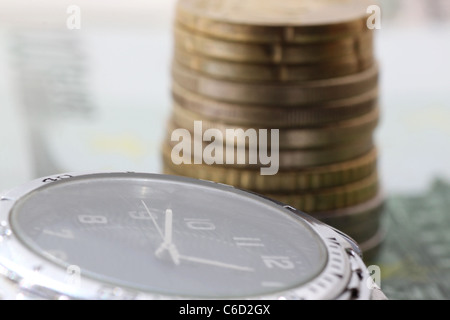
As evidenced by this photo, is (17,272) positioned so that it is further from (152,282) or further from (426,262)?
(426,262)

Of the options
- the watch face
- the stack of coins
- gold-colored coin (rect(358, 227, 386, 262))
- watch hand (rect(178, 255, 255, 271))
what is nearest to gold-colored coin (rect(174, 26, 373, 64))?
the stack of coins

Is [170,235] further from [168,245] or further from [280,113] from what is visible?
[280,113]

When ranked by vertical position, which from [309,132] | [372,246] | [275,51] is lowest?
[372,246]

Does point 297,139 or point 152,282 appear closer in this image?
point 152,282

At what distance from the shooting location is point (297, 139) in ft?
4.27

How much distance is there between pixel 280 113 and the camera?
129cm

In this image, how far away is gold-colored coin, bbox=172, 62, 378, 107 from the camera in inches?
50.6

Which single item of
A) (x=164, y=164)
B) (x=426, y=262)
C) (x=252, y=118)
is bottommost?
(x=426, y=262)

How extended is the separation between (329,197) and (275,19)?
11.2 inches

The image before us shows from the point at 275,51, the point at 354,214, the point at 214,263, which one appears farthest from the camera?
the point at 354,214

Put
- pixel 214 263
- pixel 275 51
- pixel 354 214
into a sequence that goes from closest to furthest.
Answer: pixel 214 263 < pixel 275 51 < pixel 354 214

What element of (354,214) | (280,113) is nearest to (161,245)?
(280,113)
